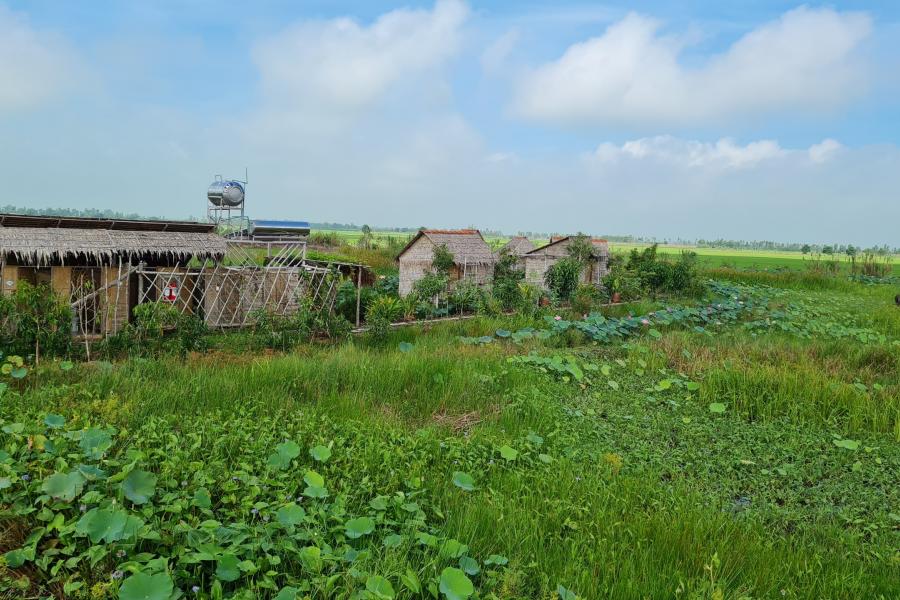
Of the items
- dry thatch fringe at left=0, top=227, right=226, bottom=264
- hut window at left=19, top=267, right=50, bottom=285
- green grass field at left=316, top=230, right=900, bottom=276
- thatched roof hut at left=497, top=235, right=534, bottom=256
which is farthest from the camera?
green grass field at left=316, top=230, right=900, bottom=276

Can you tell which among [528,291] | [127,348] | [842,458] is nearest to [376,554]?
[842,458]

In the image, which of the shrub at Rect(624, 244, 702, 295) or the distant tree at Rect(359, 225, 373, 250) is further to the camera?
the distant tree at Rect(359, 225, 373, 250)

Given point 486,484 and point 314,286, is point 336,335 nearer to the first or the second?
point 314,286

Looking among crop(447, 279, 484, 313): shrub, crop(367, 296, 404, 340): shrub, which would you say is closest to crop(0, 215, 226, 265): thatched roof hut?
crop(367, 296, 404, 340): shrub

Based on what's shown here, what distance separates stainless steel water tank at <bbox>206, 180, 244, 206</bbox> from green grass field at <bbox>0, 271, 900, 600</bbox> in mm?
A: 8340

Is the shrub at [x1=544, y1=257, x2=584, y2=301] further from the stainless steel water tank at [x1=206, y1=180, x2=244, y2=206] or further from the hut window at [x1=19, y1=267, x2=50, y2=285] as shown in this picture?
the hut window at [x1=19, y1=267, x2=50, y2=285]

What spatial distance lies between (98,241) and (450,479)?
880cm

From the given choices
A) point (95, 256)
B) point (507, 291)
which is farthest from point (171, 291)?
point (507, 291)

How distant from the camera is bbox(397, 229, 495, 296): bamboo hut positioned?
51.3 ft

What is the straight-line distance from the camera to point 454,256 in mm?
15469

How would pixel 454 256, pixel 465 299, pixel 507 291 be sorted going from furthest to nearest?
pixel 454 256 → pixel 507 291 → pixel 465 299

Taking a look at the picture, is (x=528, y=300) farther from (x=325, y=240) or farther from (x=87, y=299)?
(x=325, y=240)

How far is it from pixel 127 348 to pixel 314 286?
4951 millimetres

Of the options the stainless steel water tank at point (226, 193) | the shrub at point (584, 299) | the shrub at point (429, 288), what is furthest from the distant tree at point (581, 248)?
the stainless steel water tank at point (226, 193)
